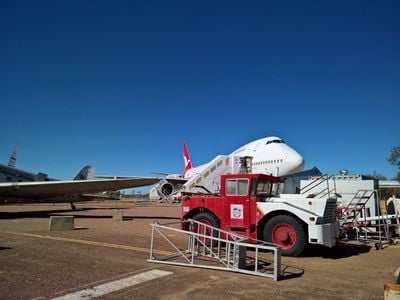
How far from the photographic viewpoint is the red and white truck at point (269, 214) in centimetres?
796

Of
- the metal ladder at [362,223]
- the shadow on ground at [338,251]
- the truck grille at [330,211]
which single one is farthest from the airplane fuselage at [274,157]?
the truck grille at [330,211]

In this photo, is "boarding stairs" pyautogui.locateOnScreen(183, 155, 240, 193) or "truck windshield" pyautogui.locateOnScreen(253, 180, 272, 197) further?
"boarding stairs" pyautogui.locateOnScreen(183, 155, 240, 193)

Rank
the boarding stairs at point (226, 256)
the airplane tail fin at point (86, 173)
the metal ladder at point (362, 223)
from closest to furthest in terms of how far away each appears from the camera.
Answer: the boarding stairs at point (226, 256) < the metal ladder at point (362, 223) < the airplane tail fin at point (86, 173)

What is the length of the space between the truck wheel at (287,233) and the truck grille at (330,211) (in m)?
0.69

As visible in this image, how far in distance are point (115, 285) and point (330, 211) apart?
5.98 meters

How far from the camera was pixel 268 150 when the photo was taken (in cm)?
2764

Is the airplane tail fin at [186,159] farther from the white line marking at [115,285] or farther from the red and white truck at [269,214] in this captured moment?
the white line marking at [115,285]

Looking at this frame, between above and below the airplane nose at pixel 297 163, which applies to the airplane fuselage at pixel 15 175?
below

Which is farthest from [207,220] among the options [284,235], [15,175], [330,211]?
[15,175]

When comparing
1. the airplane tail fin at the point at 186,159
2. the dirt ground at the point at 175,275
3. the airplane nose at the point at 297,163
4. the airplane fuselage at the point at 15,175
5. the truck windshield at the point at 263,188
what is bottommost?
the dirt ground at the point at 175,275

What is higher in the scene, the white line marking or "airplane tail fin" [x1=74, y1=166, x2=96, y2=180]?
"airplane tail fin" [x1=74, y1=166, x2=96, y2=180]

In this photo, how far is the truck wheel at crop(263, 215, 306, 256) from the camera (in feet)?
26.3

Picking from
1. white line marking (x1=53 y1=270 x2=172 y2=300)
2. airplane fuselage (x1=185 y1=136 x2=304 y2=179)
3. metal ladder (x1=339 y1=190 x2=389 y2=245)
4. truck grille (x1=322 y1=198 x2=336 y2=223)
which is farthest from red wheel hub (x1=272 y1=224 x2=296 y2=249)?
airplane fuselage (x1=185 y1=136 x2=304 y2=179)

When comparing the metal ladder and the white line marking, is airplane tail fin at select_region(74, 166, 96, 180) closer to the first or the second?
the metal ladder
